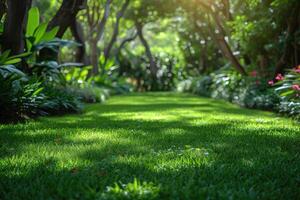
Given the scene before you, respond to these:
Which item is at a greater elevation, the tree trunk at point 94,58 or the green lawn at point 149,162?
the tree trunk at point 94,58

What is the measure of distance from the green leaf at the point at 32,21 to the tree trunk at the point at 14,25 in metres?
0.97

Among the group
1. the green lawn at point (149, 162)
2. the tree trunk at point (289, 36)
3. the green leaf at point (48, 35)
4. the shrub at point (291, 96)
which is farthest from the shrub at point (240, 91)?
the green leaf at point (48, 35)

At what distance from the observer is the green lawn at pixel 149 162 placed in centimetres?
287

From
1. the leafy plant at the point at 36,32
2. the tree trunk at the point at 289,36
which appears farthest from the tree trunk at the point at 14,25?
the tree trunk at the point at 289,36

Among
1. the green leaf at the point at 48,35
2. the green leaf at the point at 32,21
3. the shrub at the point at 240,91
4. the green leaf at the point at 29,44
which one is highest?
the green leaf at the point at 32,21

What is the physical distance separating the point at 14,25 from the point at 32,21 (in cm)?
126

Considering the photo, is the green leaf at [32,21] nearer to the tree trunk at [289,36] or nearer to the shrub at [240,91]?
the shrub at [240,91]

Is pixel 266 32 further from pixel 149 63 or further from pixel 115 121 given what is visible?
pixel 149 63

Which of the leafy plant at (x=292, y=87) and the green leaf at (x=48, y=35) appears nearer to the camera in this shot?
the leafy plant at (x=292, y=87)

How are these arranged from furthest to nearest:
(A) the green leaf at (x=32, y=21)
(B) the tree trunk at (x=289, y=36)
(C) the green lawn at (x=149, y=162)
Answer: (B) the tree trunk at (x=289, y=36), (A) the green leaf at (x=32, y=21), (C) the green lawn at (x=149, y=162)

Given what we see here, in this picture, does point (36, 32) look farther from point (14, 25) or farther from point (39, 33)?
point (14, 25)

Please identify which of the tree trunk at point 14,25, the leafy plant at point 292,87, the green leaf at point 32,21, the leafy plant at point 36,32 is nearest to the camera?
the tree trunk at point 14,25

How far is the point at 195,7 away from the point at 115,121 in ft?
42.8

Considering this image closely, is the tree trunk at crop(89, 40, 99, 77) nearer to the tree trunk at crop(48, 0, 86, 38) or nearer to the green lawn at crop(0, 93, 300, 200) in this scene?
the tree trunk at crop(48, 0, 86, 38)
